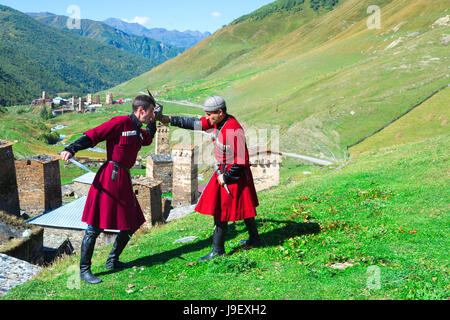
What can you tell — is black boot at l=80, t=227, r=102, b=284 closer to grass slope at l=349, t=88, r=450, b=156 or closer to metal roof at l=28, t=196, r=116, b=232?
metal roof at l=28, t=196, r=116, b=232

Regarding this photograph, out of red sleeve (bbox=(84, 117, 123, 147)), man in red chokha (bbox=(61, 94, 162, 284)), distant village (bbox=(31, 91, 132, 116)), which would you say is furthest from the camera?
distant village (bbox=(31, 91, 132, 116))

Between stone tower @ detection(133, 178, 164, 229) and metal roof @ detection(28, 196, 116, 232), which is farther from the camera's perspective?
stone tower @ detection(133, 178, 164, 229)

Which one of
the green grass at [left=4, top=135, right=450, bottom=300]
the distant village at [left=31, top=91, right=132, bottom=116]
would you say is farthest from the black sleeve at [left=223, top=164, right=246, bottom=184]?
the distant village at [left=31, top=91, right=132, bottom=116]

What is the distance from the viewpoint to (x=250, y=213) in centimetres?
698

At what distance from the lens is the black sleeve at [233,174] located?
22.0 ft

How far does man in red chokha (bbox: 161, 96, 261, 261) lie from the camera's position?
6.77 m

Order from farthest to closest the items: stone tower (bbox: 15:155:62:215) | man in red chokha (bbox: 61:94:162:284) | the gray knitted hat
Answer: stone tower (bbox: 15:155:62:215) → the gray knitted hat → man in red chokha (bbox: 61:94:162:284)

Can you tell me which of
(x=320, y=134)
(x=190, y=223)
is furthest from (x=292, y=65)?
(x=190, y=223)

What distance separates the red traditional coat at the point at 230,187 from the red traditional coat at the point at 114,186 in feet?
4.82

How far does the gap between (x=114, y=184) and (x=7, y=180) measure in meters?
20.5

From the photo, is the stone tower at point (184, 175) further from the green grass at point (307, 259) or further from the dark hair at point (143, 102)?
the dark hair at point (143, 102)

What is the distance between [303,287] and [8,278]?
6963 millimetres

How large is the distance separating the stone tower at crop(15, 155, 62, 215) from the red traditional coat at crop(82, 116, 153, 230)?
23410mm
